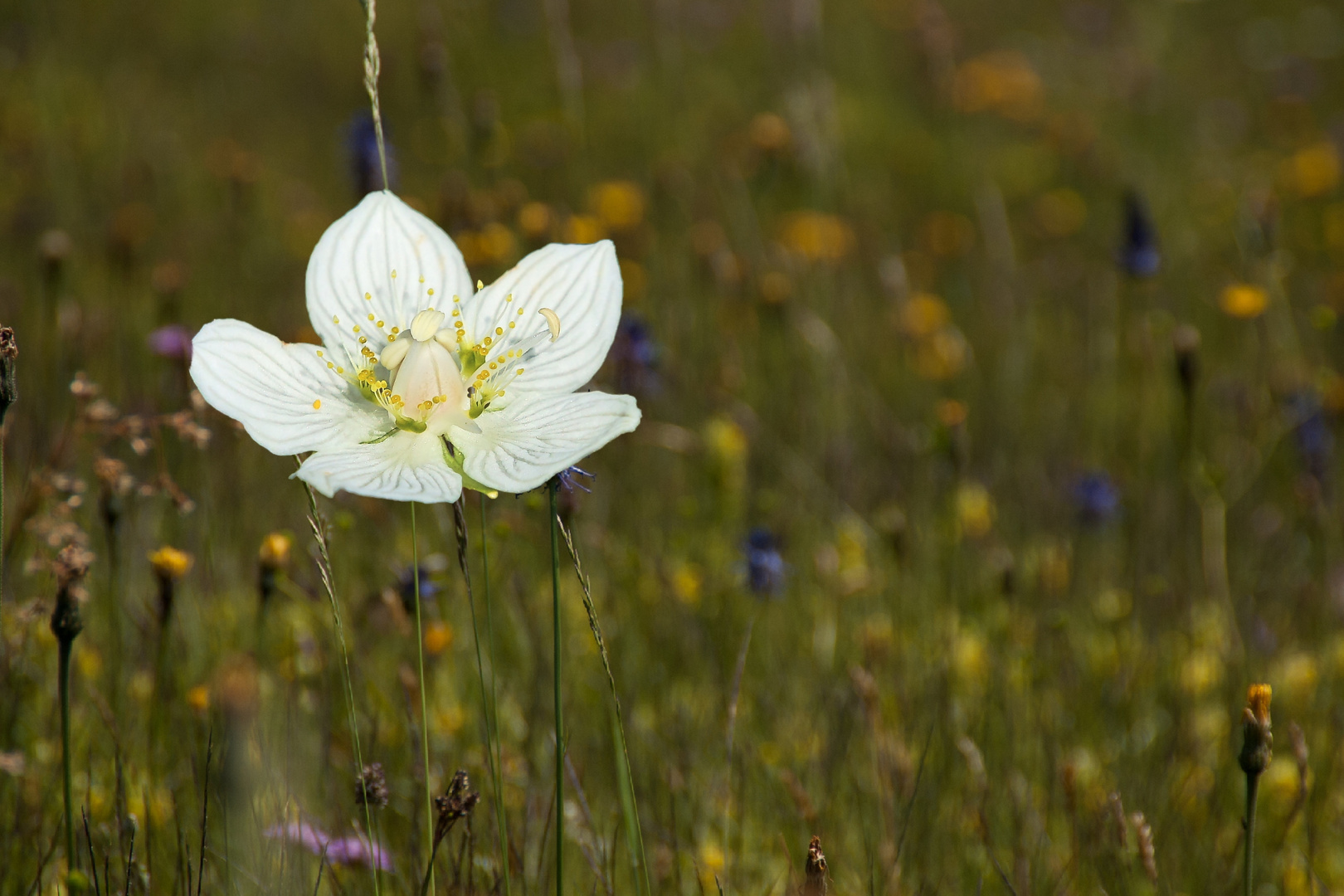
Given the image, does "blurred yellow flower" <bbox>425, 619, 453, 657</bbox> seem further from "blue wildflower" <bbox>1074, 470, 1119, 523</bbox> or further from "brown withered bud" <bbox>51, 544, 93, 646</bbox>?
"blue wildflower" <bbox>1074, 470, 1119, 523</bbox>

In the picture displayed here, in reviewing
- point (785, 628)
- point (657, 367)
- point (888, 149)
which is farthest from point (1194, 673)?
point (888, 149)

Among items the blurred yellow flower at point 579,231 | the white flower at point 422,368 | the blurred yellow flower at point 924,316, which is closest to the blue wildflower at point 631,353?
the blurred yellow flower at point 579,231

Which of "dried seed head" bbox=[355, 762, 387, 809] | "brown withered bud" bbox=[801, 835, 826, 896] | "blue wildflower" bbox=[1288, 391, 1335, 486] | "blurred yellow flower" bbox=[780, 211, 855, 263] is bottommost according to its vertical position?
"brown withered bud" bbox=[801, 835, 826, 896]

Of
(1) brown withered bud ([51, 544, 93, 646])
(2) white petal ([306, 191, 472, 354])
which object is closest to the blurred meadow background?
(1) brown withered bud ([51, 544, 93, 646])

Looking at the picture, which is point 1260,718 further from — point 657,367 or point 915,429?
point 915,429

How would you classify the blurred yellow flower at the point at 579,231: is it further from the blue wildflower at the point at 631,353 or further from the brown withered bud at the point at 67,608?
the brown withered bud at the point at 67,608

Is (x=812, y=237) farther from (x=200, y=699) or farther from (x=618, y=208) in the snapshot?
(x=200, y=699)
